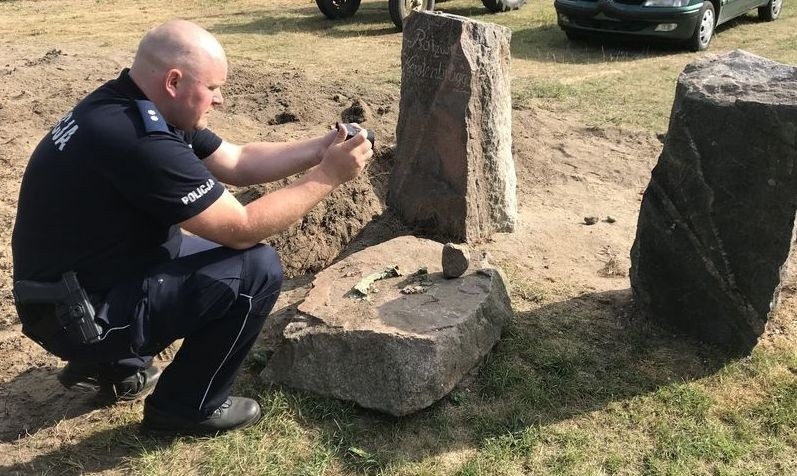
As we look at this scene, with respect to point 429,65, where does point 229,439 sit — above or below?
below

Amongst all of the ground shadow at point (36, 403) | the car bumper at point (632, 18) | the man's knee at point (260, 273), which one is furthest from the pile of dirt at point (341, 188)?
the car bumper at point (632, 18)

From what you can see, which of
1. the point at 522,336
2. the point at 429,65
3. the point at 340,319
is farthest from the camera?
the point at 429,65

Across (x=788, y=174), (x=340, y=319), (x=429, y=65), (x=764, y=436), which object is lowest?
(x=764, y=436)

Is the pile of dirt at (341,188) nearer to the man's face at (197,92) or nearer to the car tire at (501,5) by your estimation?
the man's face at (197,92)

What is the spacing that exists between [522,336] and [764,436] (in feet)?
3.29

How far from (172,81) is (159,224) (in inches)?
19.0

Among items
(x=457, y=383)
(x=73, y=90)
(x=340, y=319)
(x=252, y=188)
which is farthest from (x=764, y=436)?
(x=73, y=90)

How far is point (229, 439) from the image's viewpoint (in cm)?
267

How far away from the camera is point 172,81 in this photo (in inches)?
91.4

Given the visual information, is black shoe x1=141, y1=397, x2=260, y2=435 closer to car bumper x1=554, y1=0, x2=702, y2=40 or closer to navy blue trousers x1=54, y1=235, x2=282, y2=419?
navy blue trousers x1=54, y1=235, x2=282, y2=419

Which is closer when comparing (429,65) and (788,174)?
(788,174)

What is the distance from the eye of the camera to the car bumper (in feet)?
26.6

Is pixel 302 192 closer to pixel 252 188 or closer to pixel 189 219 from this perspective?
pixel 189 219

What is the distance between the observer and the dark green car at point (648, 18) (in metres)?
8.12
